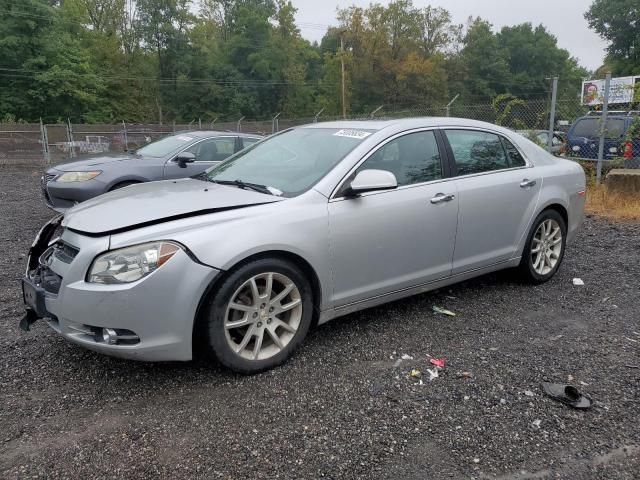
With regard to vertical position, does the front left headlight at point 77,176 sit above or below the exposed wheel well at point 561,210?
above

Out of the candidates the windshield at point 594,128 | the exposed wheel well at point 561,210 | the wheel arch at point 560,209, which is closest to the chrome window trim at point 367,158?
the wheel arch at point 560,209

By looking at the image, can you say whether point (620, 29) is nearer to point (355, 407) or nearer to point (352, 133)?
point (352, 133)

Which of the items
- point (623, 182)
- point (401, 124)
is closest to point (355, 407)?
point (401, 124)

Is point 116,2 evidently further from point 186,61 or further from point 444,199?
point 444,199

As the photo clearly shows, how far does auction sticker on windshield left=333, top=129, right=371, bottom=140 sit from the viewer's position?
3690mm

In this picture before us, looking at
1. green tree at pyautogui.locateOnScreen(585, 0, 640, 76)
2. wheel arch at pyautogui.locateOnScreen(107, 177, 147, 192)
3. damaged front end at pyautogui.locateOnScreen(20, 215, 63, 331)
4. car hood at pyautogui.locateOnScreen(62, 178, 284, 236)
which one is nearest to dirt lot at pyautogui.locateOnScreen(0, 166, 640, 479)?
damaged front end at pyautogui.locateOnScreen(20, 215, 63, 331)

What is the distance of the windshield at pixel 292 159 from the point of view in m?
3.47

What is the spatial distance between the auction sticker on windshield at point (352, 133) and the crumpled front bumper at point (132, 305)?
1.58 meters

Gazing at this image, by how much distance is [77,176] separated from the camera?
22.5 feet

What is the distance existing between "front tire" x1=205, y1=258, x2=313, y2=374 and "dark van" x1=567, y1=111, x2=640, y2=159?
27.9 ft

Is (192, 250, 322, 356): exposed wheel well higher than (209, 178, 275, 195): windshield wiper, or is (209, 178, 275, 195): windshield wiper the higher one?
(209, 178, 275, 195): windshield wiper

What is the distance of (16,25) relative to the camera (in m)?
39.6

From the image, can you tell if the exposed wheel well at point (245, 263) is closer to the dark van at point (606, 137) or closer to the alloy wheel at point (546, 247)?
the alloy wheel at point (546, 247)

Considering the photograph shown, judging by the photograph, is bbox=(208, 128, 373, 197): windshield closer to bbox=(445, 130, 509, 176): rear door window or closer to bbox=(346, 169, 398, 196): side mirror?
bbox=(346, 169, 398, 196): side mirror
